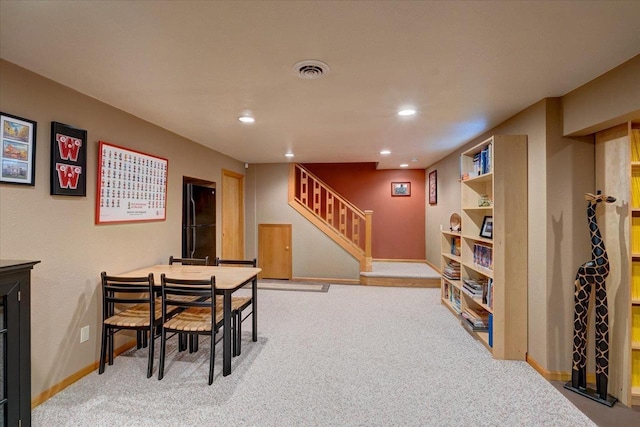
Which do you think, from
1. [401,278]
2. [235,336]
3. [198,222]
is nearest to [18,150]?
[235,336]

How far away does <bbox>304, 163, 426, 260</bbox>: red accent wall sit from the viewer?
23.2 ft

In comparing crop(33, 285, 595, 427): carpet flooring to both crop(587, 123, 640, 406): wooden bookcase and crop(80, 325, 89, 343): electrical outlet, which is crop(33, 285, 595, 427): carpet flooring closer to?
crop(80, 325, 89, 343): electrical outlet

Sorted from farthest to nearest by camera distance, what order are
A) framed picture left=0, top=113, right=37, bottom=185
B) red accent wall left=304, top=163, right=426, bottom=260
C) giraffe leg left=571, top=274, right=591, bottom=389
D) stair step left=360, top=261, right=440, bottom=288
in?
1. red accent wall left=304, top=163, right=426, bottom=260
2. stair step left=360, top=261, right=440, bottom=288
3. giraffe leg left=571, top=274, right=591, bottom=389
4. framed picture left=0, top=113, right=37, bottom=185

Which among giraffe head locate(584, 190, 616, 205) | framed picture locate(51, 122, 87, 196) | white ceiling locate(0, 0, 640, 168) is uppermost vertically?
white ceiling locate(0, 0, 640, 168)

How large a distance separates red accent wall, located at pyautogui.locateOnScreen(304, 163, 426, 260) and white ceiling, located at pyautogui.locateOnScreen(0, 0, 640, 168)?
4048 mm

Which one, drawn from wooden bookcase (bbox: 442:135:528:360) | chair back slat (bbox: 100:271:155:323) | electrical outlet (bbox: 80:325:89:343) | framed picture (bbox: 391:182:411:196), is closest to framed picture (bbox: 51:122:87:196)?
chair back slat (bbox: 100:271:155:323)

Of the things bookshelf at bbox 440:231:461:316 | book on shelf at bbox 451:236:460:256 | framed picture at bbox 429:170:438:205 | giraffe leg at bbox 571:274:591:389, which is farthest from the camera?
framed picture at bbox 429:170:438:205

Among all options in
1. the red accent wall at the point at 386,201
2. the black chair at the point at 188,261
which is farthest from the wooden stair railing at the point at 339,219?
the black chair at the point at 188,261

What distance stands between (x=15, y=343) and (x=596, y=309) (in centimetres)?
380

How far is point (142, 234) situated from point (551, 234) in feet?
12.9

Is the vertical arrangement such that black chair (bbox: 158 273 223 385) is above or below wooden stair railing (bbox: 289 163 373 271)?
below

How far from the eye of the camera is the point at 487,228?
340 centimetres

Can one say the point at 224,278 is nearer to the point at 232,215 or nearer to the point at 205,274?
the point at 205,274

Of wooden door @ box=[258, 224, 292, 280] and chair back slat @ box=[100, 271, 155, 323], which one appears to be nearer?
chair back slat @ box=[100, 271, 155, 323]
